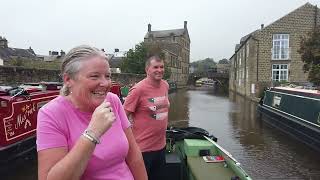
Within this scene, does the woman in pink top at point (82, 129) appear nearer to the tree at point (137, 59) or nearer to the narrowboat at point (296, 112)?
the narrowboat at point (296, 112)

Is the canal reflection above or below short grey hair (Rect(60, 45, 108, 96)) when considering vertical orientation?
below

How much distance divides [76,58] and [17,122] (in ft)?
22.8

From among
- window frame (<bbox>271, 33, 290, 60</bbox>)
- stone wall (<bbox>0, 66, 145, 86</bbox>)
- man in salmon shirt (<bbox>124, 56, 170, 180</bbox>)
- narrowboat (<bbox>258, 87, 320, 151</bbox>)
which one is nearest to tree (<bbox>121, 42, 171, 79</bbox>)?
window frame (<bbox>271, 33, 290, 60</bbox>)

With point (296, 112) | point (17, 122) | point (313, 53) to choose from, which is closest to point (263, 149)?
point (296, 112)

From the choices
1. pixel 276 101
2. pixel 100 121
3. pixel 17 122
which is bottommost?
pixel 276 101

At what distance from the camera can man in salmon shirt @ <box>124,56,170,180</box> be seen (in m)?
4.30

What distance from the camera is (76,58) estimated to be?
209 cm

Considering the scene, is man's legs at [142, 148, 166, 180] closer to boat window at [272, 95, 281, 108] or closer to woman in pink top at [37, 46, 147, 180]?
woman in pink top at [37, 46, 147, 180]

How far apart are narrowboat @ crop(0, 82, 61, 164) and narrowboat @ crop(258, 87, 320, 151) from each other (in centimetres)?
785

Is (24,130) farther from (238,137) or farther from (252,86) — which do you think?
(252,86)

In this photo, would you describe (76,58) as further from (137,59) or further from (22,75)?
(137,59)

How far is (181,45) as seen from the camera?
89.4 meters

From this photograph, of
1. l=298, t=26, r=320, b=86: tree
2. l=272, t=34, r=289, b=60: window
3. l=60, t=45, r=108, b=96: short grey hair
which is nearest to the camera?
l=60, t=45, r=108, b=96: short grey hair

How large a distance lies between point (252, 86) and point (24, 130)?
2676cm
